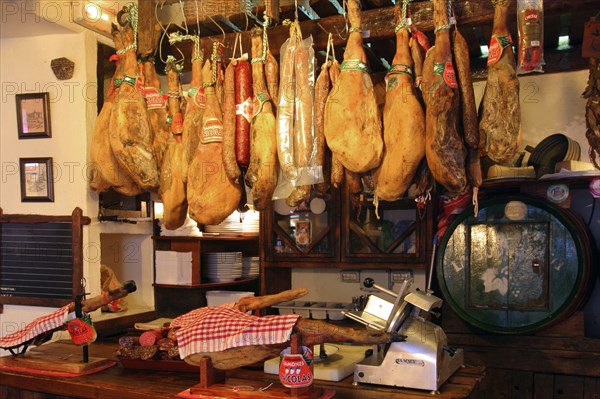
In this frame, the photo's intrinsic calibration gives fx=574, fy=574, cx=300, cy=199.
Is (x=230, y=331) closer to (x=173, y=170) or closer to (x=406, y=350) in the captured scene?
(x=406, y=350)

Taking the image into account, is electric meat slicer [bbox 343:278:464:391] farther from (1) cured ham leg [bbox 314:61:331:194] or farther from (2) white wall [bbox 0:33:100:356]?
(2) white wall [bbox 0:33:100:356]

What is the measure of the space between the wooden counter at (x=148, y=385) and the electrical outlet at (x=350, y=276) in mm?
2164

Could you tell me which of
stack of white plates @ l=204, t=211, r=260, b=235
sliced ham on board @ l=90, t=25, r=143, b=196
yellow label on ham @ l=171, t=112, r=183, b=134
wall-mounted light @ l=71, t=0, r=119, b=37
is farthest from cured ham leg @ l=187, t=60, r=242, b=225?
stack of white plates @ l=204, t=211, r=260, b=235

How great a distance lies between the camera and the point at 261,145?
2.81m

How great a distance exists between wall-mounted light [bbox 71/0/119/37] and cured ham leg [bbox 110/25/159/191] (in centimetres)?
91

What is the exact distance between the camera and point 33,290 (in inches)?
158

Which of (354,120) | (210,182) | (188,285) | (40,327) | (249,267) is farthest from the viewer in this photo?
(249,267)

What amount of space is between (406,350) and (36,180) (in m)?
2.88

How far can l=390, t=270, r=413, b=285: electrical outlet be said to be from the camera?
4.74m

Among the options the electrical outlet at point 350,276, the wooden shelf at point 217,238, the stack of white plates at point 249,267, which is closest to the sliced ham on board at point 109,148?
the wooden shelf at point 217,238

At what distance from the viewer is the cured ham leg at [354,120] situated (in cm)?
256

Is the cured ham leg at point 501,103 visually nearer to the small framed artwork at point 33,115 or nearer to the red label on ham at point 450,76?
the red label on ham at point 450,76

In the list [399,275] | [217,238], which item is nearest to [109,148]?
[217,238]

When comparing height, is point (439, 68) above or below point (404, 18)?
below
